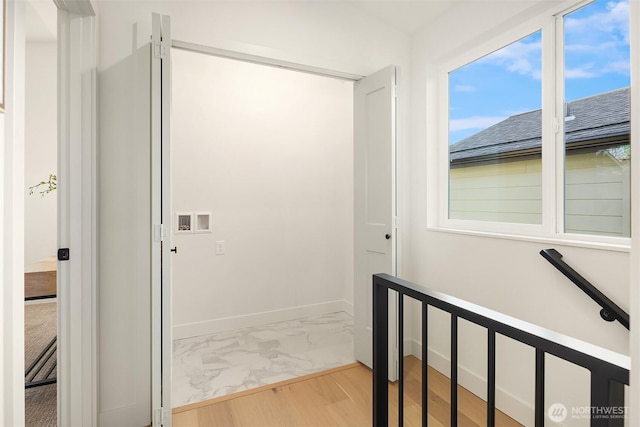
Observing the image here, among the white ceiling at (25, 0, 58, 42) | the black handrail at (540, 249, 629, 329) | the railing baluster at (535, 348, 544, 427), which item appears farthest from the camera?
the white ceiling at (25, 0, 58, 42)

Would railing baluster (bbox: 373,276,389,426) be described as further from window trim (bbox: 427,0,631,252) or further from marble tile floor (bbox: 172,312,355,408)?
marble tile floor (bbox: 172,312,355,408)

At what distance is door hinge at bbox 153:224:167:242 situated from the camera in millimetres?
1677

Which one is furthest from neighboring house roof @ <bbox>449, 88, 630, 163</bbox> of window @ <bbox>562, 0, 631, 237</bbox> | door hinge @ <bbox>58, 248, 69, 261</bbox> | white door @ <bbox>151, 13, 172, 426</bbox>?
door hinge @ <bbox>58, 248, 69, 261</bbox>

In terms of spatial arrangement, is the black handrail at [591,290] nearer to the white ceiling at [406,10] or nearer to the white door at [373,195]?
the white door at [373,195]

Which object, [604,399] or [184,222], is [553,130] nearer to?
[604,399]

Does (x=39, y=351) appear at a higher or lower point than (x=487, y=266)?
lower

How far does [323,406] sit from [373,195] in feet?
4.53

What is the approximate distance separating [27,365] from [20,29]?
257cm

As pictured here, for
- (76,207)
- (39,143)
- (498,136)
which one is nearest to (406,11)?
(498,136)

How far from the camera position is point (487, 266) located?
81.7 inches

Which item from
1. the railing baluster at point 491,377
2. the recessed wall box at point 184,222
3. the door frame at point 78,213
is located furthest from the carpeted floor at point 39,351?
the railing baluster at point 491,377

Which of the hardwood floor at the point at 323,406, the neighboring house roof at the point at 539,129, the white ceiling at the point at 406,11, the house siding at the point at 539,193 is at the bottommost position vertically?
the hardwood floor at the point at 323,406

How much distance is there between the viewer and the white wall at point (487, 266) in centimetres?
156

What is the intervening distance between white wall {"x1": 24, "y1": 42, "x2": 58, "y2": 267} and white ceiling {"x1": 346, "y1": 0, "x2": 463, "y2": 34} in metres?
3.37
